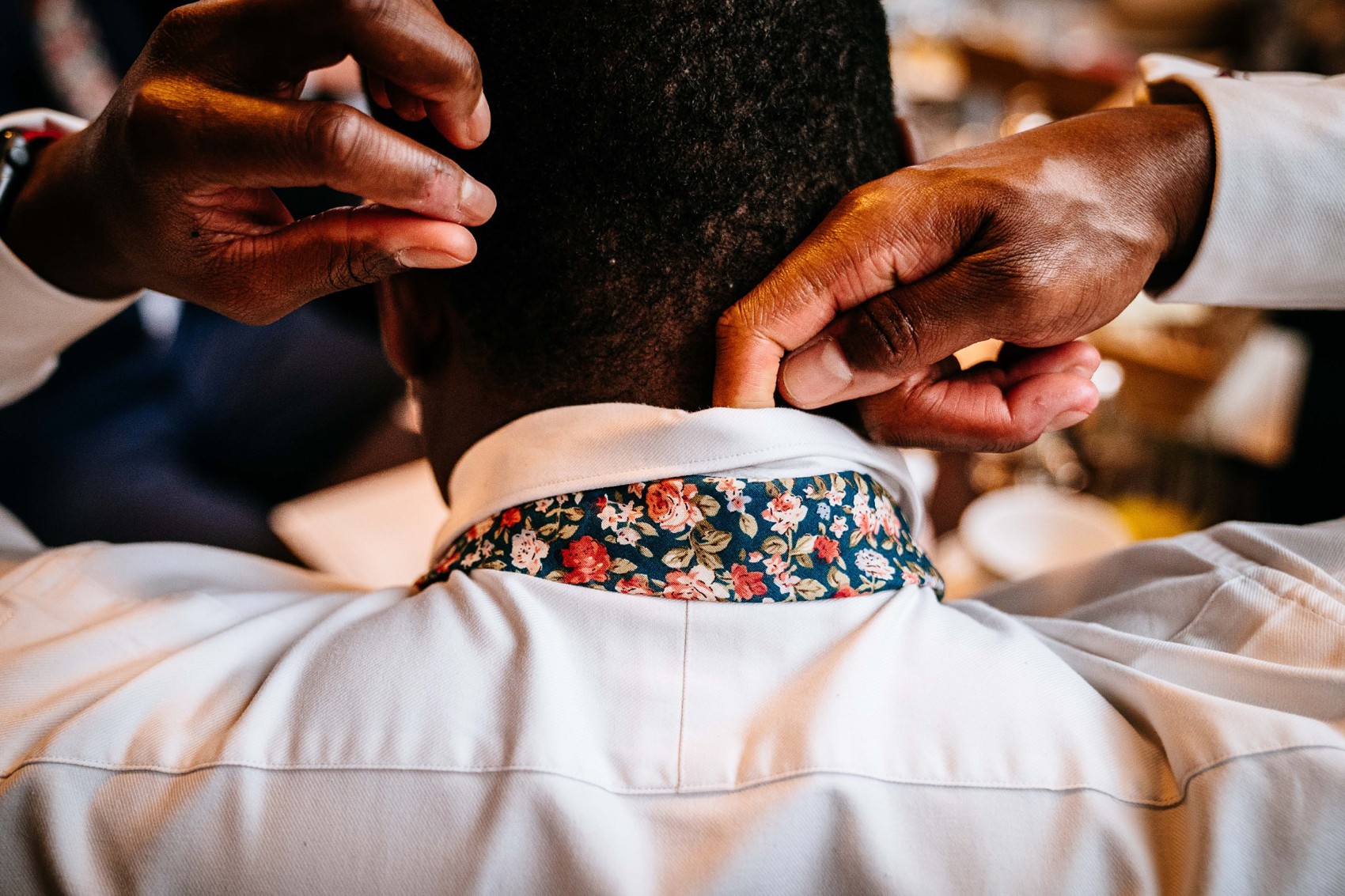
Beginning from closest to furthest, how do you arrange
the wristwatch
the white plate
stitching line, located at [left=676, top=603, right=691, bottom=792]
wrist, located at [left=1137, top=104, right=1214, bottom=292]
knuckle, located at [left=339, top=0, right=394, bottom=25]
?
knuckle, located at [left=339, top=0, right=394, bottom=25] → stitching line, located at [left=676, top=603, right=691, bottom=792] → wrist, located at [left=1137, top=104, right=1214, bottom=292] → the wristwatch → the white plate

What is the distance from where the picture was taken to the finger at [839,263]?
1.86 ft

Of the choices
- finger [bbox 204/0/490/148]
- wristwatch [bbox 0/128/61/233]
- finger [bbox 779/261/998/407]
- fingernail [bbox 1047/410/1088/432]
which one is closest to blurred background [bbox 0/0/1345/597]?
fingernail [bbox 1047/410/1088/432]

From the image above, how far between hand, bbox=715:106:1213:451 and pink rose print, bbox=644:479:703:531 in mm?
79

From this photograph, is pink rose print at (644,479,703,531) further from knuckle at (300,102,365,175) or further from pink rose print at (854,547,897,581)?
knuckle at (300,102,365,175)

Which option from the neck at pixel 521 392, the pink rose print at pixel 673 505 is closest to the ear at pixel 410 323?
the neck at pixel 521 392

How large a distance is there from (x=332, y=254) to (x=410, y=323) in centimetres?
15

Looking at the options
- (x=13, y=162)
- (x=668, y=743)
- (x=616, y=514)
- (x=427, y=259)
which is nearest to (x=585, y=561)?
(x=616, y=514)

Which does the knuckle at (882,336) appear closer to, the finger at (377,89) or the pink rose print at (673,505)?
the pink rose print at (673,505)

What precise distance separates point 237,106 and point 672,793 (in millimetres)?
512

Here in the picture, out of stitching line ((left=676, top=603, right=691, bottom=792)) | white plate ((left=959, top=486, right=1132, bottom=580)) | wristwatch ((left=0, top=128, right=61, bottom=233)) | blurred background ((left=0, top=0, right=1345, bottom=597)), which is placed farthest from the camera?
blurred background ((left=0, top=0, right=1345, bottom=597))

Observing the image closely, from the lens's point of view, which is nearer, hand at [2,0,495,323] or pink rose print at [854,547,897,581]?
hand at [2,0,495,323]

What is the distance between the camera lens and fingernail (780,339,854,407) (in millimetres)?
599

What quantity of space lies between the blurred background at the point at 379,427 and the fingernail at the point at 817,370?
0.46m

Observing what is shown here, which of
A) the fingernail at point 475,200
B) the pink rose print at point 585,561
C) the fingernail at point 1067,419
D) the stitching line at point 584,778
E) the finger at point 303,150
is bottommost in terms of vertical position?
the stitching line at point 584,778
